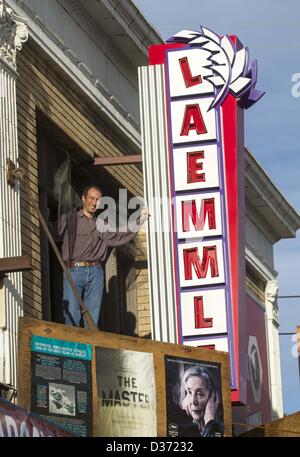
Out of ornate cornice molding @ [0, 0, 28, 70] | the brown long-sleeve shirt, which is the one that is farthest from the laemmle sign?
ornate cornice molding @ [0, 0, 28, 70]

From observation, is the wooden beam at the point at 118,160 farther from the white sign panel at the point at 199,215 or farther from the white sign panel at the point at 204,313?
the white sign panel at the point at 204,313

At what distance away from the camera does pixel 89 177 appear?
87.6 ft

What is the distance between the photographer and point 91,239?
23922mm

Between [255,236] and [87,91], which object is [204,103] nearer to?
[87,91]

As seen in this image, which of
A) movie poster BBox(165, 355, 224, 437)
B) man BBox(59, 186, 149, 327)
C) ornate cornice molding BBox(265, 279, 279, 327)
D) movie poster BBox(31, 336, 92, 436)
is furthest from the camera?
ornate cornice molding BBox(265, 279, 279, 327)

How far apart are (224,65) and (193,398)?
689 centimetres

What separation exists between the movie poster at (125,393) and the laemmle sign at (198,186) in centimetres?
423

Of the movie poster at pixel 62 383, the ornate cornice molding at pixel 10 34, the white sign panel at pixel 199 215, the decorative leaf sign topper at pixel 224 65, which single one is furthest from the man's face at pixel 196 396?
the decorative leaf sign topper at pixel 224 65

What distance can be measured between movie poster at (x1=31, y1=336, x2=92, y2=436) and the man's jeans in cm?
529

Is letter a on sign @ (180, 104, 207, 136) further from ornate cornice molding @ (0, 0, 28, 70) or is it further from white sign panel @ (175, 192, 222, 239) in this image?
ornate cornice molding @ (0, 0, 28, 70)

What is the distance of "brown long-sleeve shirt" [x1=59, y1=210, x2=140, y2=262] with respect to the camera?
23.9 metres
